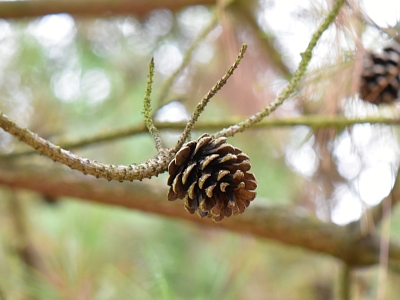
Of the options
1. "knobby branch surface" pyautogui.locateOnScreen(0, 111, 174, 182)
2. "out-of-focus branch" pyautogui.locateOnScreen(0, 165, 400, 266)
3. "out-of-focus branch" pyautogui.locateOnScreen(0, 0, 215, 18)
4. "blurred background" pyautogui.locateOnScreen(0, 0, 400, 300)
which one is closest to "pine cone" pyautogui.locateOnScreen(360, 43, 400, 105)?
"blurred background" pyautogui.locateOnScreen(0, 0, 400, 300)

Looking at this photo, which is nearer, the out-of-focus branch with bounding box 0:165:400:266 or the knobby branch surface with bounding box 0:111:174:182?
the knobby branch surface with bounding box 0:111:174:182

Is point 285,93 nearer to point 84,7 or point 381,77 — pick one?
point 381,77

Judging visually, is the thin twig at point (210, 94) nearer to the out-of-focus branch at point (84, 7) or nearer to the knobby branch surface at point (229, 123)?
the knobby branch surface at point (229, 123)

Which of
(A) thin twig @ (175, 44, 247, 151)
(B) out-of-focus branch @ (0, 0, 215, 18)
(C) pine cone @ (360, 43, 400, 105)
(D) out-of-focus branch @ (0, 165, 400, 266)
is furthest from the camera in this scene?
(B) out-of-focus branch @ (0, 0, 215, 18)

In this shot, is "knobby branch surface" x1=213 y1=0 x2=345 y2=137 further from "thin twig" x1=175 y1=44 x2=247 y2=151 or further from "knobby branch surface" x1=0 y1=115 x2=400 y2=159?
"knobby branch surface" x1=0 y1=115 x2=400 y2=159

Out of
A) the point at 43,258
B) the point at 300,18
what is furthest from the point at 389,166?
the point at 43,258

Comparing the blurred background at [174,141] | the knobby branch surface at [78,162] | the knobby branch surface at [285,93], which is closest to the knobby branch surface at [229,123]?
the blurred background at [174,141]

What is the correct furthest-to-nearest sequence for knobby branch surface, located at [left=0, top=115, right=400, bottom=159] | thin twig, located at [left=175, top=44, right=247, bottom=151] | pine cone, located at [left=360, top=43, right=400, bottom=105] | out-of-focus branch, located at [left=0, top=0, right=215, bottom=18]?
1. out-of-focus branch, located at [left=0, top=0, right=215, bottom=18]
2. pine cone, located at [left=360, top=43, right=400, bottom=105]
3. knobby branch surface, located at [left=0, top=115, right=400, bottom=159]
4. thin twig, located at [left=175, top=44, right=247, bottom=151]

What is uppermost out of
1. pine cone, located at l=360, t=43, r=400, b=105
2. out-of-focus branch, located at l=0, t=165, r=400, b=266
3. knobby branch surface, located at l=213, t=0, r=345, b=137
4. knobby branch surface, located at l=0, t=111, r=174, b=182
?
pine cone, located at l=360, t=43, r=400, b=105
